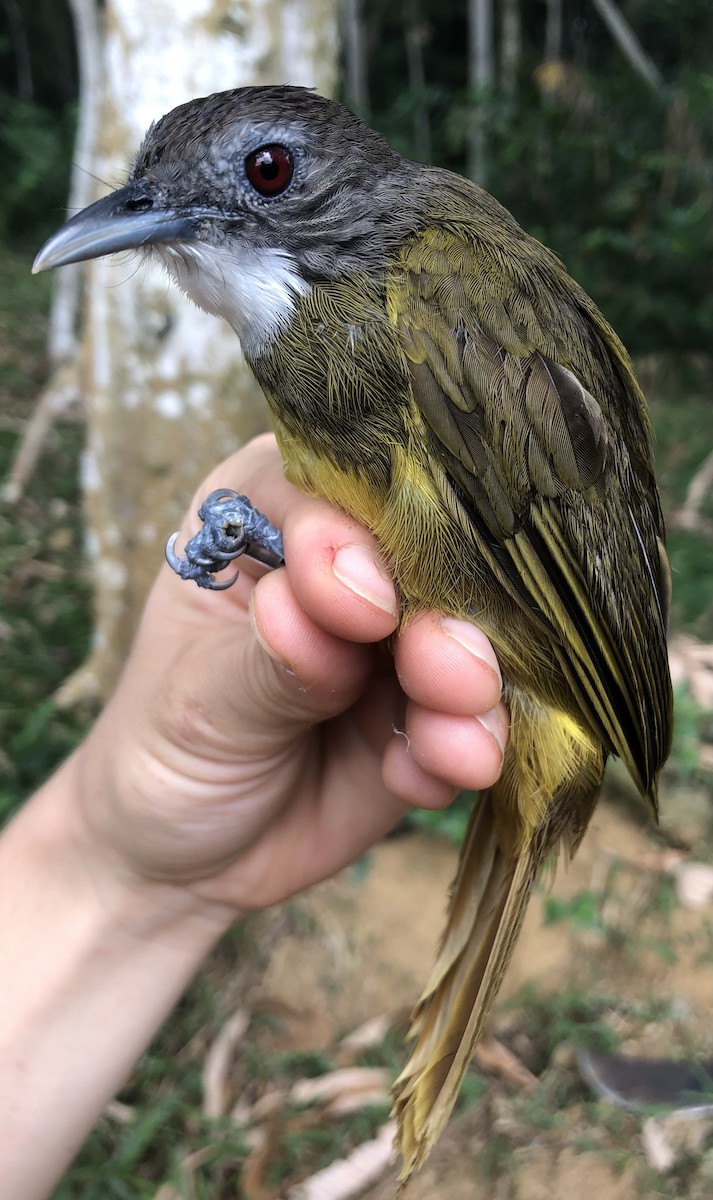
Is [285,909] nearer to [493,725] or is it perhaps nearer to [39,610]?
[493,725]

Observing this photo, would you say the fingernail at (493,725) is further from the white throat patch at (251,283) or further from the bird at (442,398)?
the white throat patch at (251,283)

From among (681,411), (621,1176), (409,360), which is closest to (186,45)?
(409,360)

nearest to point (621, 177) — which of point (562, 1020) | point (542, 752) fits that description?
point (562, 1020)

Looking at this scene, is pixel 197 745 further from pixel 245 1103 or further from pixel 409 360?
pixel 245 1103

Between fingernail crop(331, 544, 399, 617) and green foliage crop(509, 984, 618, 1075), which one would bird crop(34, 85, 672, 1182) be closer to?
fingernail crop(331, 544, 399, 617)

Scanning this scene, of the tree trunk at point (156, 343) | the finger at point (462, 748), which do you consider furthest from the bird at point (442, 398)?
the tree trunk at point (156, 343)

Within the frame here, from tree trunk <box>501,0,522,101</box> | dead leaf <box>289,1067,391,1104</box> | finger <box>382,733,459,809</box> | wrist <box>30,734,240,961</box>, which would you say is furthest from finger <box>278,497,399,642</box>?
tree trunk <box>501,0,522,101</box>
